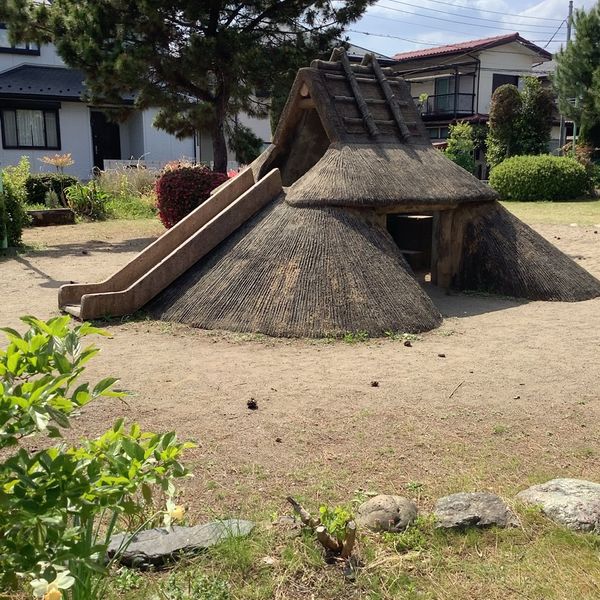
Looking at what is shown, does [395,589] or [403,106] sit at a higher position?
[403,106]

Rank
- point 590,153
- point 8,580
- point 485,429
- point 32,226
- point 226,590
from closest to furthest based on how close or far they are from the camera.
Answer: point 8,580 < point 226,590 < point 485,429 < point 32,226 < point 590,153

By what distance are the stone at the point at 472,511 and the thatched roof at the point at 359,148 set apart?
5130 mm

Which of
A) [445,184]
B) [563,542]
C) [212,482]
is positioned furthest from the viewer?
[445,184]

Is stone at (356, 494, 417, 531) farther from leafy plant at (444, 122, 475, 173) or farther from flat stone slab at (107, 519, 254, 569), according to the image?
leafy plant at (444, 122, 475, 173)

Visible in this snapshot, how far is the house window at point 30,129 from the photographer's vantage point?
26.8 meters

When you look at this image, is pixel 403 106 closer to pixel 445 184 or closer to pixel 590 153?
pixel 445 184

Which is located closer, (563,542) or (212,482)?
(563,542)

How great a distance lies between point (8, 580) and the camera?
208cm

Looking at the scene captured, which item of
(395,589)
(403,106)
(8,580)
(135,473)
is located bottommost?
(395,589)

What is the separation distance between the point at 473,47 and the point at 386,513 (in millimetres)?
38476

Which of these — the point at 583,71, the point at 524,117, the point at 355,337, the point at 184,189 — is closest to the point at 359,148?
the point at 355,337

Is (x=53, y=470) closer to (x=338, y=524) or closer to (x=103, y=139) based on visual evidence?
(x=338, y=524)

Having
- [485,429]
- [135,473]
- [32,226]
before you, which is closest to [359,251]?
[485,429]

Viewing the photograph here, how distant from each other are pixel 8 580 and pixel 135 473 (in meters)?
0.47
